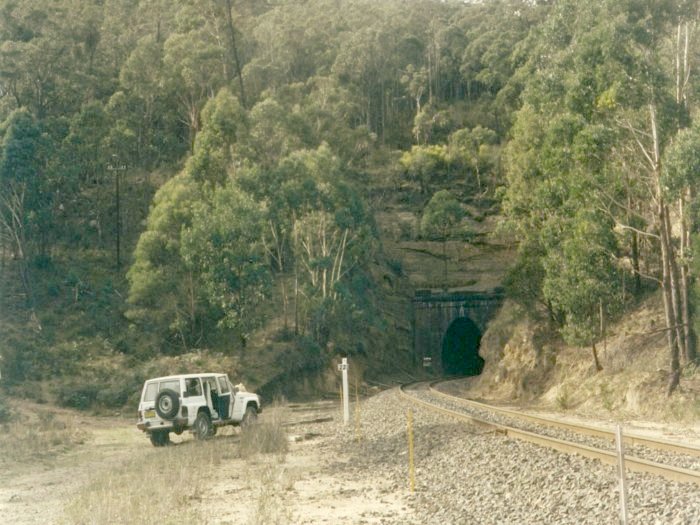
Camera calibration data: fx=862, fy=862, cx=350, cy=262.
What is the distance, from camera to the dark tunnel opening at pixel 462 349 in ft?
204

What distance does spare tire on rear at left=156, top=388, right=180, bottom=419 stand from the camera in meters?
21.4

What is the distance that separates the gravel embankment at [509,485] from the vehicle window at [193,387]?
6.15 meters

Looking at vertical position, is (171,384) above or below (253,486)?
above

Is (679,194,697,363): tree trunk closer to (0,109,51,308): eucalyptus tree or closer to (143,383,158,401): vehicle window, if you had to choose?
(143,383,158,401): vehicle window

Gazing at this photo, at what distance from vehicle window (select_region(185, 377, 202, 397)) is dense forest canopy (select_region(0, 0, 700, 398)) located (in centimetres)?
1273

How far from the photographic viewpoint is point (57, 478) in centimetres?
1739

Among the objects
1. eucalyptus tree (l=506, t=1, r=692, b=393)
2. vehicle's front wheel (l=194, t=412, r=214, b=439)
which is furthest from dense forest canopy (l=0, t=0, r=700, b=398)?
vehicle's front wheel (l=194, t=412, r=214, b=439)

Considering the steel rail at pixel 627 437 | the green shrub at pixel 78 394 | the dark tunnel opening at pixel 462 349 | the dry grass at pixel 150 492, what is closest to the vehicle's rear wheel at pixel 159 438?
the dry grass at pixel 150 492

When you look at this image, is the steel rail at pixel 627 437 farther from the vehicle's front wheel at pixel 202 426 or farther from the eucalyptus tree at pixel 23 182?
the eucalyptus tree at pixel 23 182

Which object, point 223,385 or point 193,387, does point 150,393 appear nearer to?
point 193,387

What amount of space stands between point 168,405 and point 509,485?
11946mm

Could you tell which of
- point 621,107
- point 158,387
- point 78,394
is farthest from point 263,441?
point 78,394

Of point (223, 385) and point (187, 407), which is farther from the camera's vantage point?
point (223, 385)

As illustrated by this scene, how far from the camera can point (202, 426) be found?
71.9 feet
